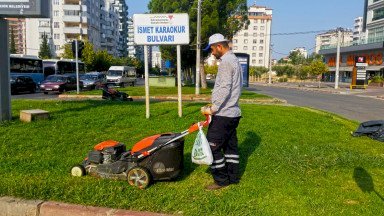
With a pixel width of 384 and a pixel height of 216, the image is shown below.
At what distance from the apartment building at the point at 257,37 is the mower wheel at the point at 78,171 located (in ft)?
444

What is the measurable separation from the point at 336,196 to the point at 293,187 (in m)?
0.51

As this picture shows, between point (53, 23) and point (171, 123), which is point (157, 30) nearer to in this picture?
point (171, 123)

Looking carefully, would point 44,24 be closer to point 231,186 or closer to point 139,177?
point 139,177

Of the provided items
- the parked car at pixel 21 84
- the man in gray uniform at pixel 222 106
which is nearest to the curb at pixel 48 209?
the man in gray uniform at pixel 222 106

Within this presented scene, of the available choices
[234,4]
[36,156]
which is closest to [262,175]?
[36,156]

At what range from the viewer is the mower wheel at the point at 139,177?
4.38m

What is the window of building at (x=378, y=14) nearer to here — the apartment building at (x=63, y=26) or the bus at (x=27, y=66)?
the bus at (x=27, y=66)

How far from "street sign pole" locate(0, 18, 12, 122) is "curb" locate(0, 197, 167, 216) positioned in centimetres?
470

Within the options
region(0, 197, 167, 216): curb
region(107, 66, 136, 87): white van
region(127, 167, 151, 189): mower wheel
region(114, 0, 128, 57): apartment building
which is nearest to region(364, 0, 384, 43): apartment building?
region(107, 66, 136, 87): white van

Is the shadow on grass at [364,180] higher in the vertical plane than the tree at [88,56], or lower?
lower

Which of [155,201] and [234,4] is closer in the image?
[155,201]

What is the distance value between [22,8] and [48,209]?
18.2ft

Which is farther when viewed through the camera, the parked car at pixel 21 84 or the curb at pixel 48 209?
the parked car at pixel 21 84

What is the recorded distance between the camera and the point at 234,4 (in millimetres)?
30406
